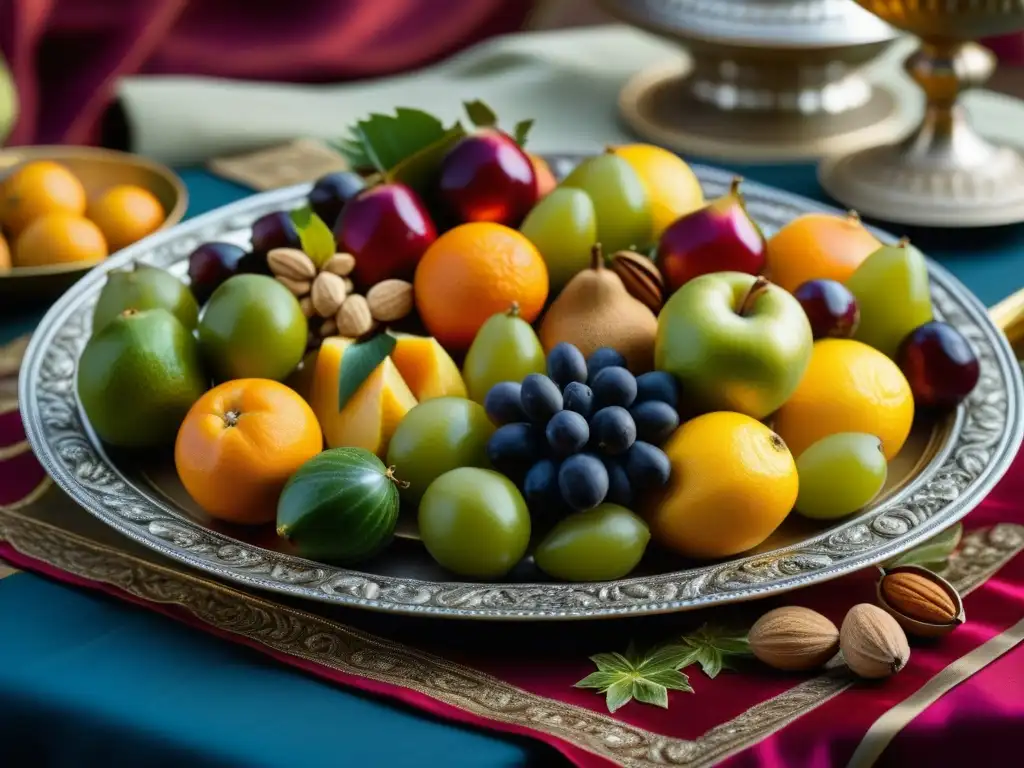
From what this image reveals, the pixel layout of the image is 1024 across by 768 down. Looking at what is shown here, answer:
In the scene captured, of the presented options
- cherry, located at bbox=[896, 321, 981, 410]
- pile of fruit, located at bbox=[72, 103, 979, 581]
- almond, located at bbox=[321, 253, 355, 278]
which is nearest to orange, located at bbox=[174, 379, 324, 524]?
pile of fruit, located at bbox=[72, 103, 979, 581]

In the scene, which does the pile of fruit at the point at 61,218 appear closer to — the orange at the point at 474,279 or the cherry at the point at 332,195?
the cherry at the point at 332,195

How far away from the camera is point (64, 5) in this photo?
1402mm

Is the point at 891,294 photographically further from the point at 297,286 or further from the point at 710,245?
the point at 297,286

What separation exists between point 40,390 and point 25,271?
194 mm

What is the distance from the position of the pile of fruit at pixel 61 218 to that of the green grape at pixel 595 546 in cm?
50

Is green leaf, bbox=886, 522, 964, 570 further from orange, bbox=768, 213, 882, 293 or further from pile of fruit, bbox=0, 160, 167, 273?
pile of fruit, bbox=0, 160, 167, 273

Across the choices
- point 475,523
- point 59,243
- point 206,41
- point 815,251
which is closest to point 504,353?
point 475,523

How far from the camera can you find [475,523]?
21.6 inches

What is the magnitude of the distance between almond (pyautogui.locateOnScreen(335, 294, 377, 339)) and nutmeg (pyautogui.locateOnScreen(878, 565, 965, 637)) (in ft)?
0.95

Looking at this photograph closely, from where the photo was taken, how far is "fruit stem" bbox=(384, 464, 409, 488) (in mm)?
569

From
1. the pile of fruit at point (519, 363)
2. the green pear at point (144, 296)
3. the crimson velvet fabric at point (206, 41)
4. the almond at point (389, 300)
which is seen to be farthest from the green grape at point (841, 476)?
the crimson velvet fabric at point (206, 41)

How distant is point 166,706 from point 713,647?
9.3 inches

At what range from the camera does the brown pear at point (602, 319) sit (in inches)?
25.5

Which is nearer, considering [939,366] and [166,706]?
[166,706]
